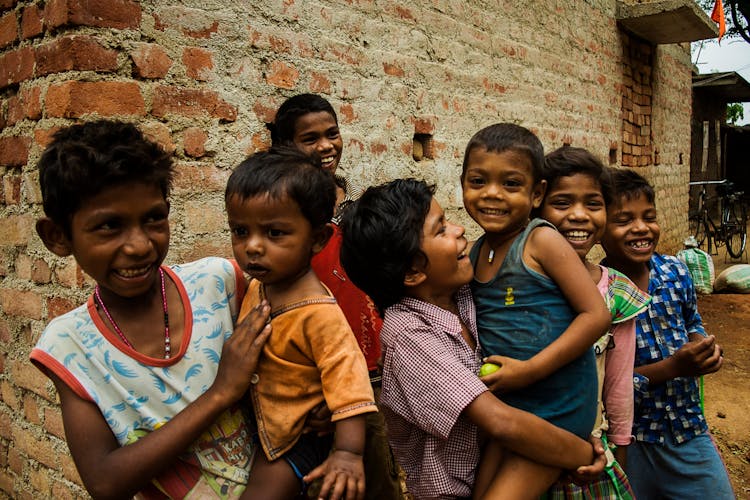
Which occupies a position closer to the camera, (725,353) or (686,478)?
(686,478)

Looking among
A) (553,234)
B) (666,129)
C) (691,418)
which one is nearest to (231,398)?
(553,234)

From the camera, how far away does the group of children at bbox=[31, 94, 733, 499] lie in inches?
48.9

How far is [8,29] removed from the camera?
2.18 metres

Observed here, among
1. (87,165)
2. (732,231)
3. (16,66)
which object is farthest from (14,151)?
(732,231)

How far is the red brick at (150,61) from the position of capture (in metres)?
2.06

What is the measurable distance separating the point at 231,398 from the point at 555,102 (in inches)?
178

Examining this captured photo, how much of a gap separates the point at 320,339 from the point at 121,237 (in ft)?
1.59

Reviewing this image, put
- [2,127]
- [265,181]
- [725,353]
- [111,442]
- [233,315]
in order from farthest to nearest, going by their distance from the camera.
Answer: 1. [725,353]
2. [2,127]
3. [233,315]
4. [265,181]
5. [111,442]

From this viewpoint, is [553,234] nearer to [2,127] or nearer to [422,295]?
[422,295]

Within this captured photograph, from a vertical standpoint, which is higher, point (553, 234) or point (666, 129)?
point (666, 129)

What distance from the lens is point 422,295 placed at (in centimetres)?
155

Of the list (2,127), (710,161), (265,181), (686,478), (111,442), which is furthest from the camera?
(710,161)

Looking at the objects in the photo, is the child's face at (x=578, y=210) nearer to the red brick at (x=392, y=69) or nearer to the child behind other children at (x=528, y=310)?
the child behind other children at (x=528, y=310)

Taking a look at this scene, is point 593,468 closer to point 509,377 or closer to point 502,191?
point 509,377
